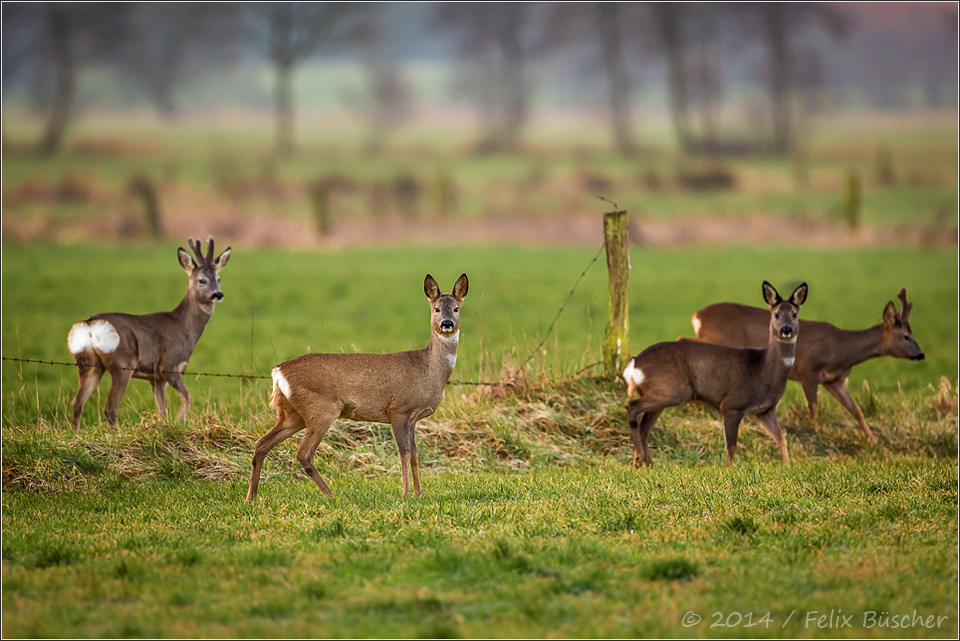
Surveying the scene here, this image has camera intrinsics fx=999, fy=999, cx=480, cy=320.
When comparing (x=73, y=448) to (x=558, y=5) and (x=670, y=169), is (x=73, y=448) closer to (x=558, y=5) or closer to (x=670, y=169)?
(x=670, y=169)

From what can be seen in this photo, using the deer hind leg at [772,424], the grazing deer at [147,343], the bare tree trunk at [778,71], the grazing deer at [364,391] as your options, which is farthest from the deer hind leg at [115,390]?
the bare tree trunk at [778,71]

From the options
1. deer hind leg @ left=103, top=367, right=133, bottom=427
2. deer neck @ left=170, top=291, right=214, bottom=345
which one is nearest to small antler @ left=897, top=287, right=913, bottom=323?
deer neck @ left=170, top=291, right=214, bottom=345

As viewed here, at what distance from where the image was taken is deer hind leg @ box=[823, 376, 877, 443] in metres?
10.2

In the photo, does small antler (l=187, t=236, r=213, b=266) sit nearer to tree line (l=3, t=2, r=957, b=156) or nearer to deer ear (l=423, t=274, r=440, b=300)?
deer ear (l=423, t=274, r=440, b=300)

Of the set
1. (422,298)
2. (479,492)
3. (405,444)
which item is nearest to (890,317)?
(479,492)

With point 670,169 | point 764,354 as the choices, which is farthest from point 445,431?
point 670,169

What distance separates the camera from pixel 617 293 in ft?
33.8

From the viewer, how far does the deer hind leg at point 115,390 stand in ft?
30.5

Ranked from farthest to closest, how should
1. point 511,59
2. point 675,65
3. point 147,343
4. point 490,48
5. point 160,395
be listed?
1. point 490,48
2. point 511,59
3. point 675,65
4. point 160,395
5. point 147,343

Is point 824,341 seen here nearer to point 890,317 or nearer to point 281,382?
point 890,317

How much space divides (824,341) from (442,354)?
512 cm

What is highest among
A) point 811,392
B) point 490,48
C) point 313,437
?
point 490,48

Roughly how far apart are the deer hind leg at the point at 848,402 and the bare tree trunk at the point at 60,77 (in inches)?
2037

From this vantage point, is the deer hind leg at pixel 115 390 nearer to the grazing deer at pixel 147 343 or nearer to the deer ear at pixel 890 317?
the grazing deer at pixel 147 343
